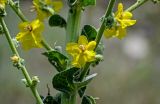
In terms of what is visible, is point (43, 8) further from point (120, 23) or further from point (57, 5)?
point (120, 23)

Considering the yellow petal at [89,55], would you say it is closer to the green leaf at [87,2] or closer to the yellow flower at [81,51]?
the yellow flower at [81,51]

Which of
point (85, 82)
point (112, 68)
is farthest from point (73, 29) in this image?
point (112, 68)

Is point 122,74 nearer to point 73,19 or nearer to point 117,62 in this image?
point 117,62

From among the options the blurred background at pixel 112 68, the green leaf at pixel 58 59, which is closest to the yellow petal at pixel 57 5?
the green leaf at pixel 58 59

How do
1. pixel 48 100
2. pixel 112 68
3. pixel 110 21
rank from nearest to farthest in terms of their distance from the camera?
pixel 110 21, pixel 48 100, pixel 112 68

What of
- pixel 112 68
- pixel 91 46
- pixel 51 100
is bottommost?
pixel 112 68

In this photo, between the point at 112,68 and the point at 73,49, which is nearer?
the point at 73,49
